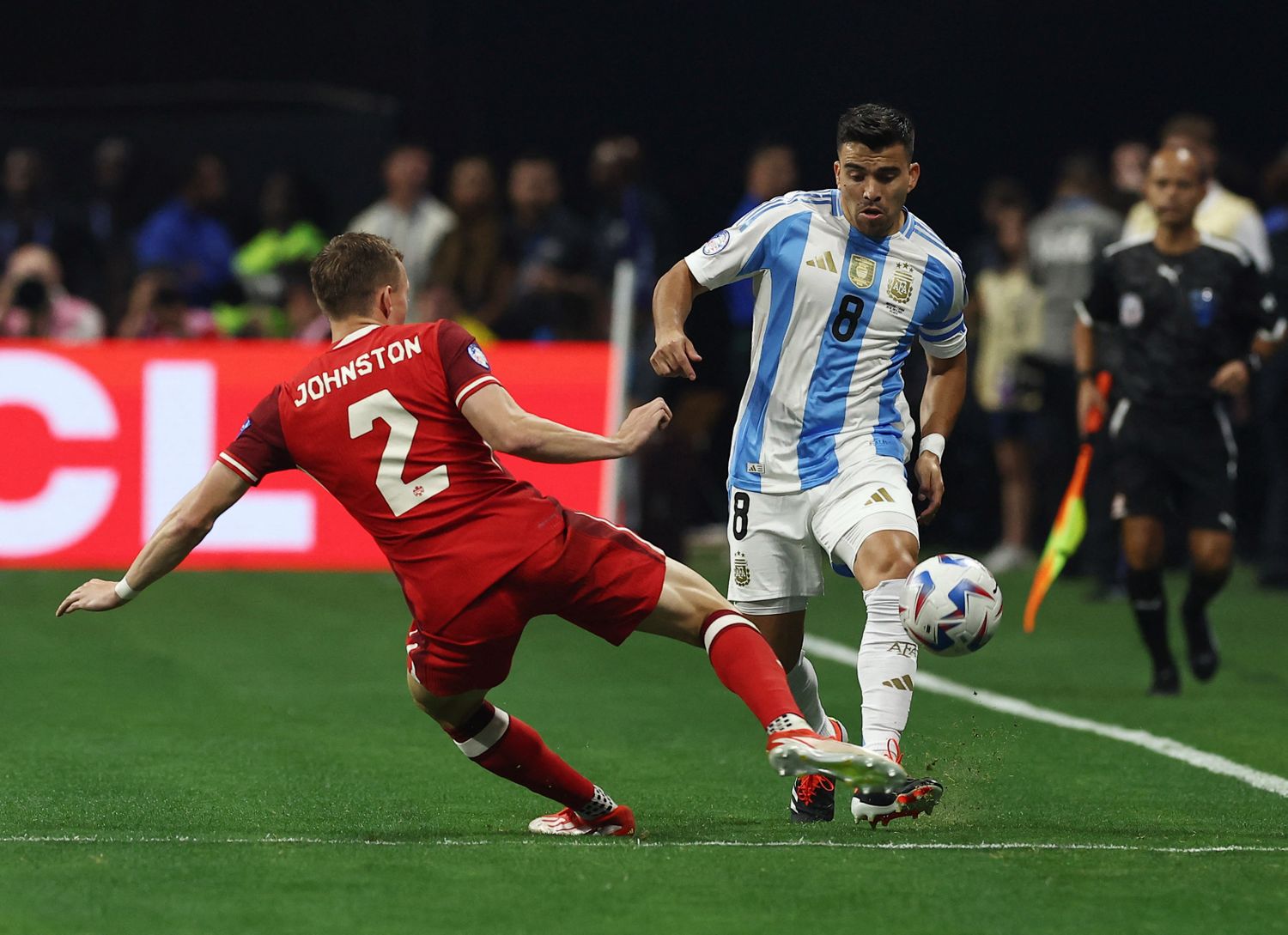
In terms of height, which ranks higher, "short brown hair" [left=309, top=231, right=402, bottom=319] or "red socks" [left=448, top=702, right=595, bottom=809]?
"short brown hair" [left=309, top=231, right=402, bottom=319]

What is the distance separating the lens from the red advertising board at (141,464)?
44.9 ft

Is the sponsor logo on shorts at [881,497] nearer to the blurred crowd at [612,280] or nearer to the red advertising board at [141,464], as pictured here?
the blurred crowd at [612,280]

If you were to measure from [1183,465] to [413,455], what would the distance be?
4760 mm

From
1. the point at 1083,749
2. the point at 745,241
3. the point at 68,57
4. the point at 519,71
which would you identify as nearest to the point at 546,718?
the point at 1083,749

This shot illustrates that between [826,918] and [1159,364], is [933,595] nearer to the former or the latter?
[826,918]

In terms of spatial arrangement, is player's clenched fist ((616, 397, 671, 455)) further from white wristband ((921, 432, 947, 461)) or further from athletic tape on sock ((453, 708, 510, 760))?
white wristband ((921, 432, 947, 461))

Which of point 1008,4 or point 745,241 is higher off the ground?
point 1008,4

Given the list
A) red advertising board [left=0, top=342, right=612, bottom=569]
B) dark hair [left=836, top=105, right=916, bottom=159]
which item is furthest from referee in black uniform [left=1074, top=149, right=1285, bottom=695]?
red advertising board [left=0, top=342, right=612, bottom=569]

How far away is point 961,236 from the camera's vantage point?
1800 centimetres

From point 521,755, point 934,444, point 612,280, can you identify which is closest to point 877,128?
point 934,444

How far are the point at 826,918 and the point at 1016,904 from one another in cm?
49

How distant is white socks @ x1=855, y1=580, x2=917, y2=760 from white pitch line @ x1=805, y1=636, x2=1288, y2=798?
4.72 ft

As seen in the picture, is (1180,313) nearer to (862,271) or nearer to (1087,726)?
(1087,726)

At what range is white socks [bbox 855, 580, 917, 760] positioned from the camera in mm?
6320
